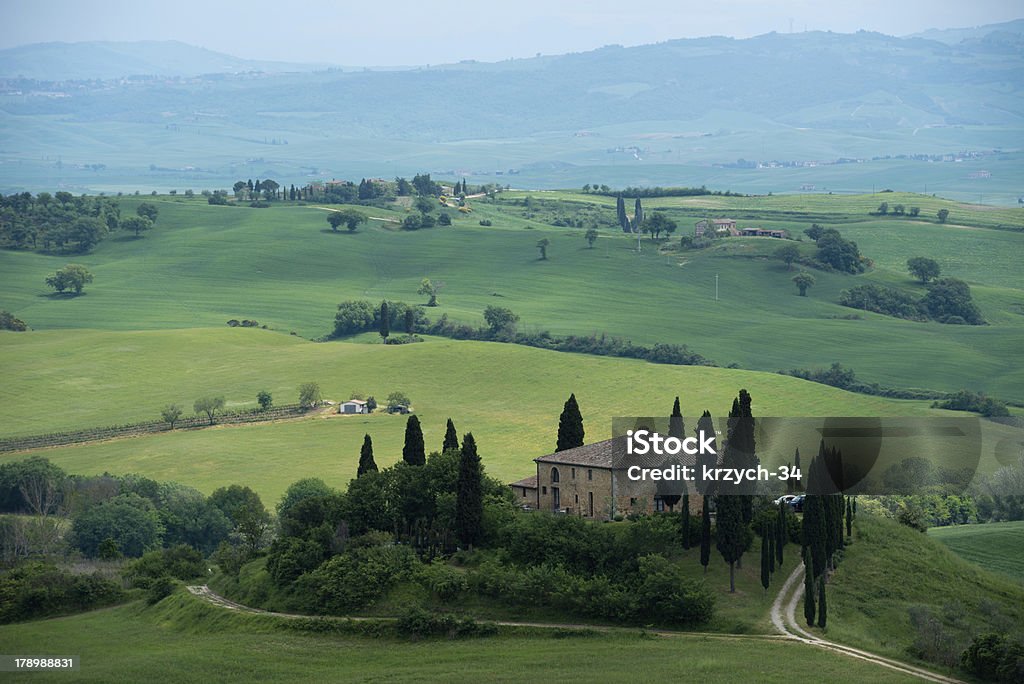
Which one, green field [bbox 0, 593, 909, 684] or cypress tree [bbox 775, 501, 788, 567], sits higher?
cypress tree [bbox 775, 501, 788, 567]

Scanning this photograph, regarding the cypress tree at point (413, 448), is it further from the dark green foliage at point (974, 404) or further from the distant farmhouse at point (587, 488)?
the dark green foliage at point (974, 404)

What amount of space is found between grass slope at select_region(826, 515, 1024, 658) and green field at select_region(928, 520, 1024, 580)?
563cm

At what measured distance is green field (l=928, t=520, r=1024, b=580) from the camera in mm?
93688

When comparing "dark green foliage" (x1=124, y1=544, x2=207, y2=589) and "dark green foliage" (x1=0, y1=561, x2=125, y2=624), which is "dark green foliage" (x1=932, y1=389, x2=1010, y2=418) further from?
"dark green foliage" (x1=0, y1=561, x2=125, y2=624)

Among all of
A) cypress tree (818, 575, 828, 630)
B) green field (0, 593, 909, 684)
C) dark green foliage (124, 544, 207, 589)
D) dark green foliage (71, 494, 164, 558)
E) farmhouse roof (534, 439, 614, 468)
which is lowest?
dark green foliage (71, 494, 164, 558)

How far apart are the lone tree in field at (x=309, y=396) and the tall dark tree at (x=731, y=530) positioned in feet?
276

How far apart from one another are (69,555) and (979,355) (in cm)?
12442

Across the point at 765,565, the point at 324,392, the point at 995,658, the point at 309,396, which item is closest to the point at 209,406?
the point at 309,396

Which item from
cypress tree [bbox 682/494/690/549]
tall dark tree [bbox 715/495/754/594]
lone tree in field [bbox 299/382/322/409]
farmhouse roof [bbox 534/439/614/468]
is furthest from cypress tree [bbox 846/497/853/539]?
lone tree in field [bbox 299/382/322/409]

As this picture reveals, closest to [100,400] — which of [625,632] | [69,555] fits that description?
[69,555]

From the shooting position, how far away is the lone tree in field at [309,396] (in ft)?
512

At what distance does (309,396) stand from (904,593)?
288 ft

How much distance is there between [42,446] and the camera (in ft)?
481

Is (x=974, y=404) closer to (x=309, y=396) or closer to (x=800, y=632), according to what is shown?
(x=309, y=396)
